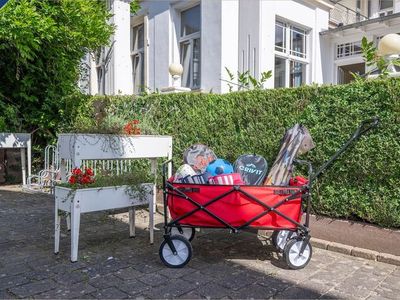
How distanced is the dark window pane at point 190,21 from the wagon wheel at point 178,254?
23.6ft

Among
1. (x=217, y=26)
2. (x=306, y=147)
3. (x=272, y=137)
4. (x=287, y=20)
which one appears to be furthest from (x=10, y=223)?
(x=287, y=20)

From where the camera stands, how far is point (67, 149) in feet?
13.0

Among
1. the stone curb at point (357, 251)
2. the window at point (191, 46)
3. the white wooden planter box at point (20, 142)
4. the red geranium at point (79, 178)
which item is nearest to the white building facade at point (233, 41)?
the window at point (191, 46)

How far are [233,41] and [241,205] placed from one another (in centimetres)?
623

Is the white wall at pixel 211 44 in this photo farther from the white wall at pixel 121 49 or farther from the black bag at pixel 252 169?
the black bag at pixel 252 169

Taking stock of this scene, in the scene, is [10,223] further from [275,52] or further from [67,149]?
[275,52]

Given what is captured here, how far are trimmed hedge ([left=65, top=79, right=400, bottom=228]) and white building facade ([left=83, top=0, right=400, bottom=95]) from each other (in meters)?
3.32

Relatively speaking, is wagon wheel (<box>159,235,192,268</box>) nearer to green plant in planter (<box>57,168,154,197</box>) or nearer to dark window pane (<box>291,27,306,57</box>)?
green plant in planter (<box>57,168,154,197</box>)

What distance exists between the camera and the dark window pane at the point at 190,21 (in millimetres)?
9742

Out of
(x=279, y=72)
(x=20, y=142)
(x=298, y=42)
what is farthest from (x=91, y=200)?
(x=298, y=42)

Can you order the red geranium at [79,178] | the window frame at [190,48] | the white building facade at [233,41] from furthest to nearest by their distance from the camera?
the window frame at [190,48] < the white building facade at [233,41] < the red geranium at [79,178]

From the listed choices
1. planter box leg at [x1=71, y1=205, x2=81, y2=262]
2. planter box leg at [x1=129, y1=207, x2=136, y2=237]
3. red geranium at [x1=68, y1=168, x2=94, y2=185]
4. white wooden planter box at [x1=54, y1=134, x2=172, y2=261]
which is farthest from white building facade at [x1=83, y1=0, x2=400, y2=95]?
planter box leg at [x1=71, y1=205, x2=81, y2=262]

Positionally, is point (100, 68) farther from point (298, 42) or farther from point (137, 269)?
point (137, 269)

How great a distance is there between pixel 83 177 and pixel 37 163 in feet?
19.6
